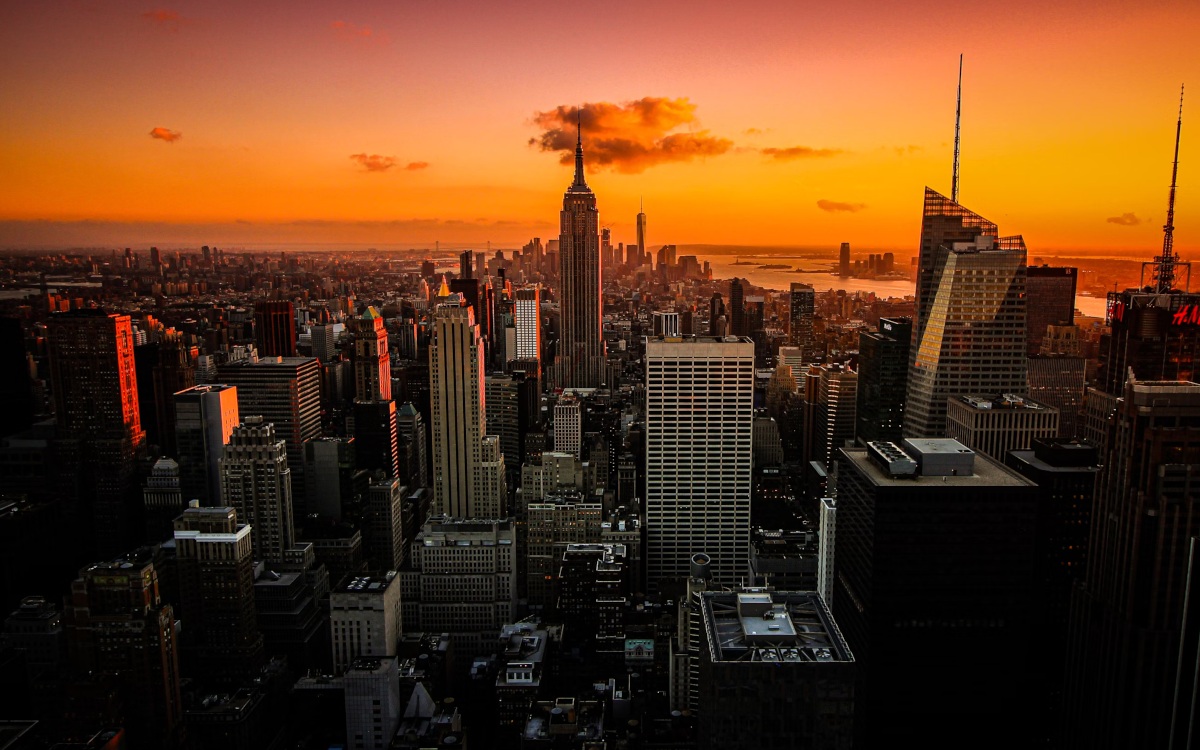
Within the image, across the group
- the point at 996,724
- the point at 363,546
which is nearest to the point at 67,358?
the point at 363,546

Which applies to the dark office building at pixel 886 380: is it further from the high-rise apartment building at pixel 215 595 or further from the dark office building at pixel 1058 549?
the high-rise apartment building at pixel 215 595

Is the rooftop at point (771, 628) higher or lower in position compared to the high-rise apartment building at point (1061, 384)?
lower

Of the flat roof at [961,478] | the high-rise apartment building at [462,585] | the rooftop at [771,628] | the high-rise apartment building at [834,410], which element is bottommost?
the high-rise apartment building at [462,585]

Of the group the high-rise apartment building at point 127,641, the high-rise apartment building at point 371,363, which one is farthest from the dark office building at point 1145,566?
the high-rise apartment building at point 371,363

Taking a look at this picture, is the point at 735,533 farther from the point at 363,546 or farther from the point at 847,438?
the point at 363,546

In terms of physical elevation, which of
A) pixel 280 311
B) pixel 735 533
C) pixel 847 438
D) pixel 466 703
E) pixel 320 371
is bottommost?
pixel 466 703

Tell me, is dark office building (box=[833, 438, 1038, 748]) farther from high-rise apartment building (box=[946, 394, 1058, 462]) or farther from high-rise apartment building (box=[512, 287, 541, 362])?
high-rise apartment building (box=[512, 287, 541, 362])

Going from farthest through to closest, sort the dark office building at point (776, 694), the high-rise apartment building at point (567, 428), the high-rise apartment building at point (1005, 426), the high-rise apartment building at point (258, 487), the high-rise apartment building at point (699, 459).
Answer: the high-rise apartment building at point (567, 428) → the high-rise apartment building at point (699, 459) → the high-rise apartment building at point (258, 487) → the high-rise apartment building at point (1005, 426) → the dark office building at point (776, 694)
